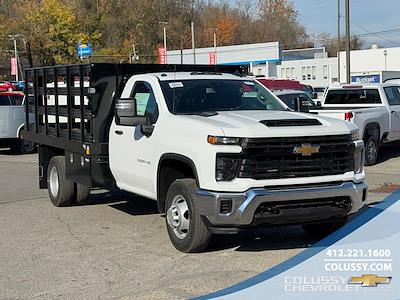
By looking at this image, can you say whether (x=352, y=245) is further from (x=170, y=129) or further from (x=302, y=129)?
(x=170, y=129)

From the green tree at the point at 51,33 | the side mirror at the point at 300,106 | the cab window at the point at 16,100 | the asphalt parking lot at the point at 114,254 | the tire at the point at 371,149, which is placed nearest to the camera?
the asphalt parking lot at the point at 114,254

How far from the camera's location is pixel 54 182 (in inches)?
395

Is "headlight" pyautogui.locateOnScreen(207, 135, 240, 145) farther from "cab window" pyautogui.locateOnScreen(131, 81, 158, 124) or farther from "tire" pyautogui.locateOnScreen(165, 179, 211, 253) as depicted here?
"cab window" pyautogui.locateOnScreen(131, 81, 158, 124)

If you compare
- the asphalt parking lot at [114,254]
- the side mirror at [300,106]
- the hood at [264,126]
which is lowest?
the asphalt parking lot at [114,254]

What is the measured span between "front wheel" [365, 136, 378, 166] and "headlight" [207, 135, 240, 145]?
28.2ft

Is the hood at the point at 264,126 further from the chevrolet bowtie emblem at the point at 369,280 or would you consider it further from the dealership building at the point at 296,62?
the dealership building at the point at 296,62

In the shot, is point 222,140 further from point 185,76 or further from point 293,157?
point 185,76

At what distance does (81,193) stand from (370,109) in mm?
7478

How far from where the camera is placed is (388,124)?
14570 millimetres

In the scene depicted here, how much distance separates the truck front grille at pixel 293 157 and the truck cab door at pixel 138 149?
1448 millimetres

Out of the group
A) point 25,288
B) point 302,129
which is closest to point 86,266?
point 25,288

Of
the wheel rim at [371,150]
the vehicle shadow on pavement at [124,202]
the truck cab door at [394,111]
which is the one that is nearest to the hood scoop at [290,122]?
the vehicle shadow on pavement at [124,202]

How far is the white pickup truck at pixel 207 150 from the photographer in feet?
19.5

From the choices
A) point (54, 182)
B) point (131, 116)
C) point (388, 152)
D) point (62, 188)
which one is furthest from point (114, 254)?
point (388, 152)
